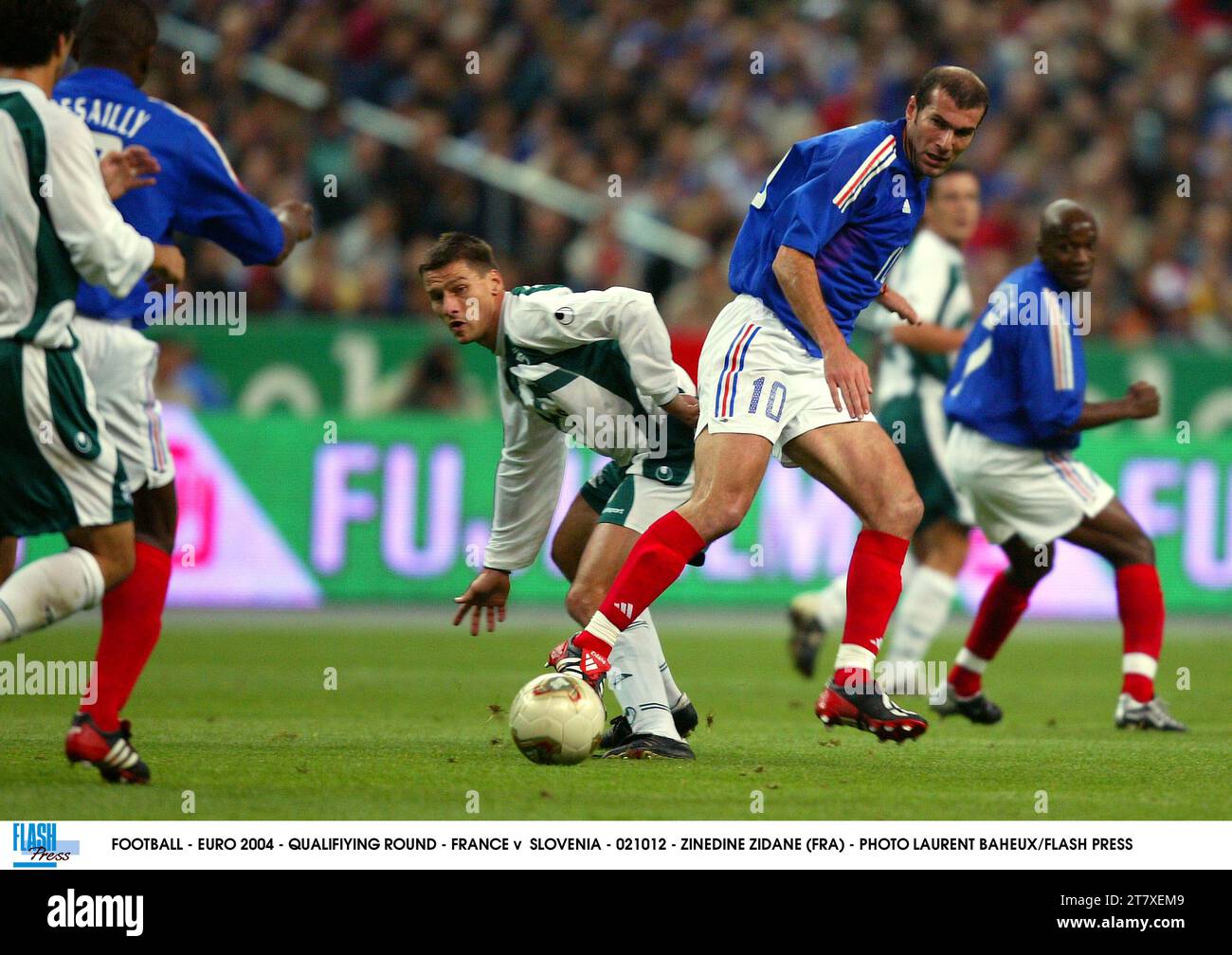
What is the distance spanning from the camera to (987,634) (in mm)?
7969

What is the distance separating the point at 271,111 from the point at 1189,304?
27.8 feet

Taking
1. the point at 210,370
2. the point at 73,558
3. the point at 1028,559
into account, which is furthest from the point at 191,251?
the point at 73,558

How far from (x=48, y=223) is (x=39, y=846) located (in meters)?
1.70

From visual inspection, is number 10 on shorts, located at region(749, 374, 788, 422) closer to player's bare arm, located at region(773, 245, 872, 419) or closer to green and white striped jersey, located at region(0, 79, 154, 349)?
player's bare arm, located at region(773, 245, 872, 419)

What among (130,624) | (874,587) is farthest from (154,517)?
(874,587)

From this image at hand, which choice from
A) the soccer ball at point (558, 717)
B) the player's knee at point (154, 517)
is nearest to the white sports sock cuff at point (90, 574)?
Answer: the player's knee at point (154, 517)

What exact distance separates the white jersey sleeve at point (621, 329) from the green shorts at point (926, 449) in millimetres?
3255

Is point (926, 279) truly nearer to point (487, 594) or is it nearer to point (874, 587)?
point (874, 587)

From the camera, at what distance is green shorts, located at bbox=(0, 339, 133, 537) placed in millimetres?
4930

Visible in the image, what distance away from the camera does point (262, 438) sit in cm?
1276

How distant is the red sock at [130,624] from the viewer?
5.52 metres

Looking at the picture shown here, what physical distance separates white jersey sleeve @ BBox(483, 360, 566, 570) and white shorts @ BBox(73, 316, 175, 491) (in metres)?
1.29

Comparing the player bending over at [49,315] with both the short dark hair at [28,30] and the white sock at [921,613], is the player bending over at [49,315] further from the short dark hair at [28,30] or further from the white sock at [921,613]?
the white sock at [921,613]

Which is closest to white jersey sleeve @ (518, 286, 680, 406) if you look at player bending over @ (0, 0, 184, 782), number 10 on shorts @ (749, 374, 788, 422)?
number 10 on shorts @ (749, 374, 788, 422)
